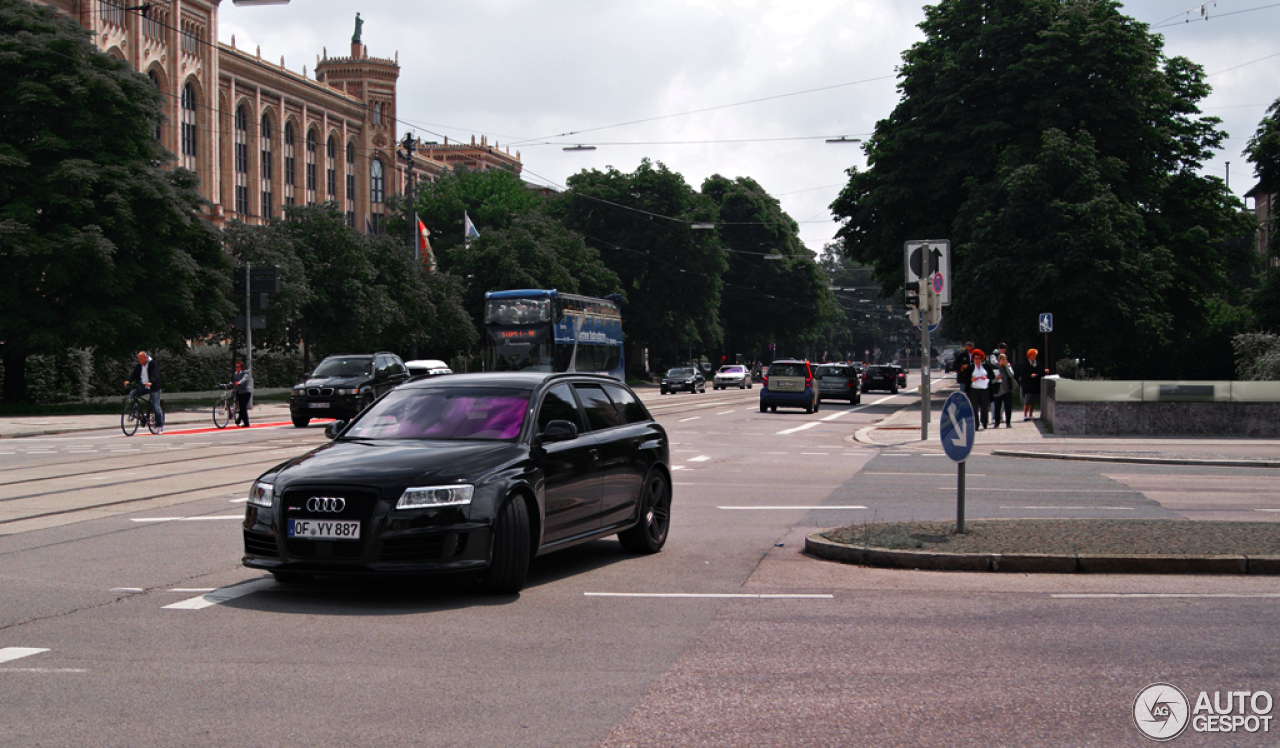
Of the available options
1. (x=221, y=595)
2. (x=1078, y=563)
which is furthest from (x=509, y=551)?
(x=1078, y=563)

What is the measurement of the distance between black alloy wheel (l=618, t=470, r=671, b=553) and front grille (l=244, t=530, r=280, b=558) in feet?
9.75

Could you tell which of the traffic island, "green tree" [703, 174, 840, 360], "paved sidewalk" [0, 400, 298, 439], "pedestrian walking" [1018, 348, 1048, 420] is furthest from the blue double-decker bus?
"green tree" [703, 174, 840, 360]

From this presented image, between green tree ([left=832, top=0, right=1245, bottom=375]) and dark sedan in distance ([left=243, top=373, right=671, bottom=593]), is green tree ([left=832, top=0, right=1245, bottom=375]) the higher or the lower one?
the higher one

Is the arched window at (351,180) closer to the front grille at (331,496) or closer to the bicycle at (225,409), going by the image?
the bicycle at (225,409)

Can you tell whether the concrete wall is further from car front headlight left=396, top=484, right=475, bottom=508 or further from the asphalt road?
car front headlight left=396, top=484, right=475, bottom=508

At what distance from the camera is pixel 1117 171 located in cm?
4041

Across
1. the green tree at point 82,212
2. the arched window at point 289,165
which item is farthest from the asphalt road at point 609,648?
the arched window at point 289,165

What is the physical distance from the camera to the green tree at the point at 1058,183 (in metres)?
39.1

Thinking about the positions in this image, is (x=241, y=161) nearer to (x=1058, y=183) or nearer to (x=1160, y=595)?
(x=1058, y=183)

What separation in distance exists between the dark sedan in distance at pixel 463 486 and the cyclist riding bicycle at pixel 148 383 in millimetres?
18618

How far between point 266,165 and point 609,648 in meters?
87.9

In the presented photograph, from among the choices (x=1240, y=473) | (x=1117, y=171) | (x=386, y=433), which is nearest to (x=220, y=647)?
(x=386, y=433)

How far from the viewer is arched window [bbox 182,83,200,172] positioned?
2931 inches

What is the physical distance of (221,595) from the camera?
7.71 m
